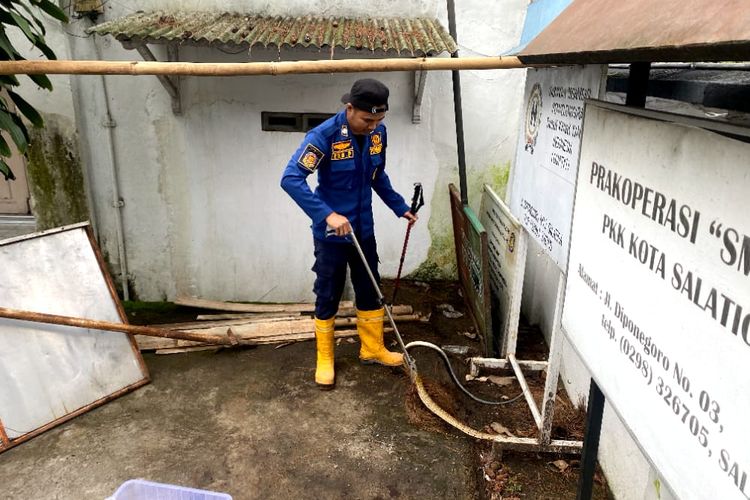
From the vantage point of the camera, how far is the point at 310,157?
395cm

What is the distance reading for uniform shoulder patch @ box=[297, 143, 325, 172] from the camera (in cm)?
393

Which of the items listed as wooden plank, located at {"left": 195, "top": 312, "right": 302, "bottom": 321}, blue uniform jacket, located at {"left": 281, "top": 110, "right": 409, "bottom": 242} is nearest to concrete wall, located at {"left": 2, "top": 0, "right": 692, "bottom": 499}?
wooden plank, located at {"left": 195, "top": 312, "right": 302, "bottom": 321}

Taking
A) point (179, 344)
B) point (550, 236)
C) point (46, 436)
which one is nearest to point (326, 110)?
point (179, 344)

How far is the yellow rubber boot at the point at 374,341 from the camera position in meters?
4.79

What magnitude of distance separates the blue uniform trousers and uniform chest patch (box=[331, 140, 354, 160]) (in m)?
0.71

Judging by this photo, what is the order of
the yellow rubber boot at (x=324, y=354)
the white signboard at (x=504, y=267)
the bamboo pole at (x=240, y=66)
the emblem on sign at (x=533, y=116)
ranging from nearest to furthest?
1. the bamboo pole at (x=240, y=66)
2. the emblem on sign at (x=533, y=116)
3. the white signboard at (x=504, y=267)
4. the yellow rubber boot at (x=324, y=354)

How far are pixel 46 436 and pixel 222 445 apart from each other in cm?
141

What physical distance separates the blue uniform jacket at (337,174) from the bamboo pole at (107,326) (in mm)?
1584

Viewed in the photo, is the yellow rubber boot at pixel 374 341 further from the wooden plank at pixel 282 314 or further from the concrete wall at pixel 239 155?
the concrete wall at pixel 239 155

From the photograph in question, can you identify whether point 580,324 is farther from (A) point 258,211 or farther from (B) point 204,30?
(A) point 258,211

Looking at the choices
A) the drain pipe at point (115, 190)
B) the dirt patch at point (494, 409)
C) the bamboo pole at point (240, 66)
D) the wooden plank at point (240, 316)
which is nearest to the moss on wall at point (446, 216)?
the dirt patch at point (494, 409)

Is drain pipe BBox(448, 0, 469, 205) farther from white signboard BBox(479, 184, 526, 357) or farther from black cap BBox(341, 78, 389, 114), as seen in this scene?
black cap BBox(341, 78, 389, 114)

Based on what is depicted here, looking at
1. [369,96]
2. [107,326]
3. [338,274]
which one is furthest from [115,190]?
[369,96]

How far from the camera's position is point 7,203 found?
6.50m
